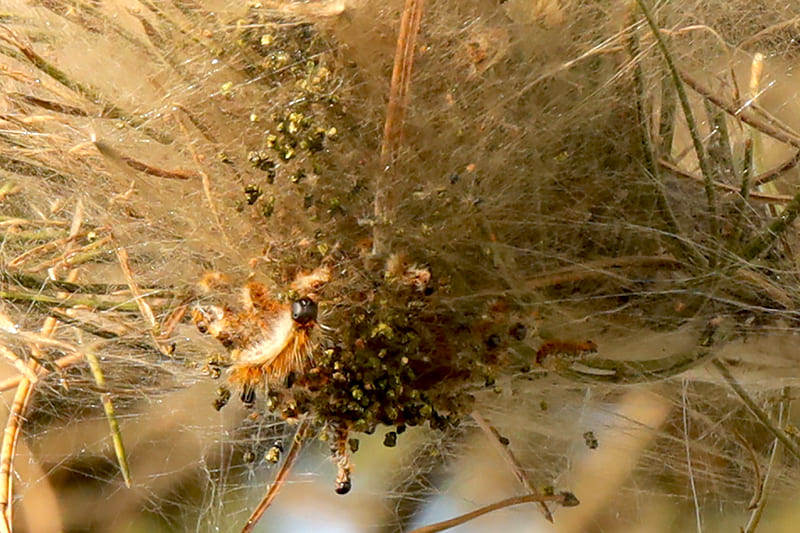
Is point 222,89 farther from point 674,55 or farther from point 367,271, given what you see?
point 674,55

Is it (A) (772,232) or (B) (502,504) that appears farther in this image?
(B) (502,504)

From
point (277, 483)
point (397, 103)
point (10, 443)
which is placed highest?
point (397, 103)

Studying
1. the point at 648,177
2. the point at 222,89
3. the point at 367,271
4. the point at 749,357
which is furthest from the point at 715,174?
the point at 222,89

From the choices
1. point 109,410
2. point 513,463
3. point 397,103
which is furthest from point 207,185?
point 513,463

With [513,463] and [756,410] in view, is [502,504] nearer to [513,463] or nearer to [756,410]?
[513,463]

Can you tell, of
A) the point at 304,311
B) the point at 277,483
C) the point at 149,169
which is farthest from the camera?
the point at 277,483

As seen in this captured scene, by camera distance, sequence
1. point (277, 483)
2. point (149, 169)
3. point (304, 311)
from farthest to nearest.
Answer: point (277, 483) < point (149, 169) < point (304, 311)

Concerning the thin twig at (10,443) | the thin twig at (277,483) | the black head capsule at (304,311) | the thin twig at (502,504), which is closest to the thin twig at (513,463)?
the thin twig at (502,504)
